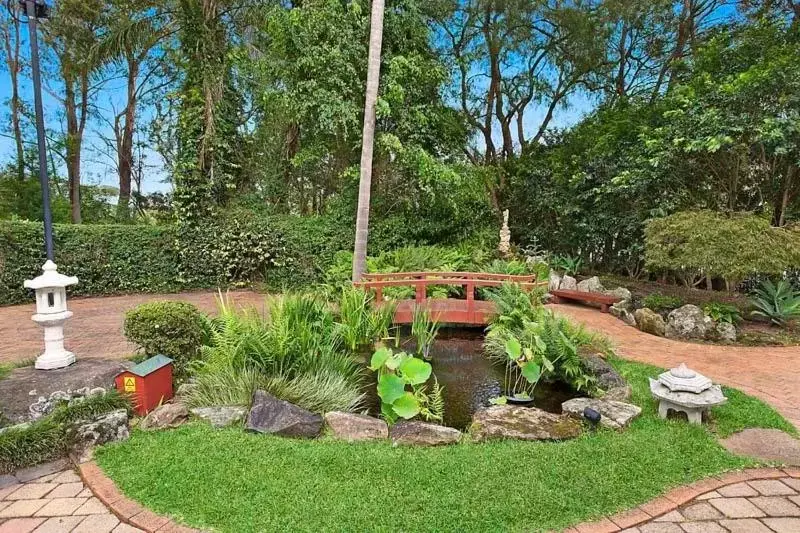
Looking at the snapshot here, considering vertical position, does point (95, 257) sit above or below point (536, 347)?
above

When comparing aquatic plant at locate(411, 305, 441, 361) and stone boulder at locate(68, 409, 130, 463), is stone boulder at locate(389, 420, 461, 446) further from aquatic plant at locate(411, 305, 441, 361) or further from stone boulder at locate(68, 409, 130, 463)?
aquatic plant at locate(411, 305, 441, 361)

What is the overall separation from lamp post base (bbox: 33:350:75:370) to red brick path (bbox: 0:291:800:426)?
0.87 meters

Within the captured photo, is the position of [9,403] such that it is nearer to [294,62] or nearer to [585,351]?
[585,351]

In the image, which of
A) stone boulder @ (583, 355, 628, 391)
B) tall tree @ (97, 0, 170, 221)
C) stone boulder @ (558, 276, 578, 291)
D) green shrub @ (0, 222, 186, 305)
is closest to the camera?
stone boulder @ (583, 355, 628, 391)

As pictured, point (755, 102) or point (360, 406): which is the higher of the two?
point (755, 102)

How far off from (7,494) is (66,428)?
0.44 metres

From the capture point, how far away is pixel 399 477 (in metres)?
2.37

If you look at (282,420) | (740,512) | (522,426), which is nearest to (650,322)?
(522,426)

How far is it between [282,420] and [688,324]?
5.21 m

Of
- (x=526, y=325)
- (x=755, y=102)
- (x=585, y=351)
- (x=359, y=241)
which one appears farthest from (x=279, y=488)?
(x=755, y=102)

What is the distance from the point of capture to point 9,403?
2.97 m

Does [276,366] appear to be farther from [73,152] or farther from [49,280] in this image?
[73,152]

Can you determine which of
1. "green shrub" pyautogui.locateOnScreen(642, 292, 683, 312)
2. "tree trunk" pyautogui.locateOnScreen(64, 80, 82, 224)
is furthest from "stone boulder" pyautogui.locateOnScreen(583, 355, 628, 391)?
"tree trunk" pyautogui.locateOnScreen(64, 80, 82, 224)

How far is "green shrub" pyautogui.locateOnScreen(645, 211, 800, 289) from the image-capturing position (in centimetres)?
531
